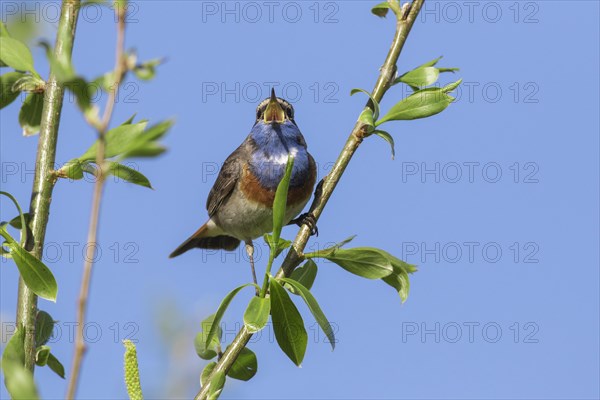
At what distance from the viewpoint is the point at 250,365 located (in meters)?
3.27

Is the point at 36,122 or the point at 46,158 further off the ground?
the point at 36,122

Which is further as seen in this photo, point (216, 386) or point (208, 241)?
point (208, 241)

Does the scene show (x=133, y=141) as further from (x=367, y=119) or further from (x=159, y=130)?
(x=367, y=119)

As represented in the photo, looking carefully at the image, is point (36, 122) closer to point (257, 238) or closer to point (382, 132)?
point (382, 132)

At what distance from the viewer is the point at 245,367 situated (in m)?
3.28

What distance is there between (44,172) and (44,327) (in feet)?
1.93

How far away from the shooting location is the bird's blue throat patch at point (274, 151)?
7145mm

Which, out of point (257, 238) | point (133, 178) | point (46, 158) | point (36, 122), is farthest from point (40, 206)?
point (257, 238)

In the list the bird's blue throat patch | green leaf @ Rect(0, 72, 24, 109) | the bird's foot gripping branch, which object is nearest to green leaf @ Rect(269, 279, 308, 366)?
the bird's foot gripping branch

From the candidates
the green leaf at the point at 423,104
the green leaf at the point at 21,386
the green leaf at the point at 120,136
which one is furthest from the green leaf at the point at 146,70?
the green leaf at the point at 423,104

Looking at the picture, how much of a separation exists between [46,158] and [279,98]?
4508 mm

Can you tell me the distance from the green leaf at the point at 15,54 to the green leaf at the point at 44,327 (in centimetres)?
91

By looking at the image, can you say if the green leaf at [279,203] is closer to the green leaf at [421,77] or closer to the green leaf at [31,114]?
the green leaf at [421,77]

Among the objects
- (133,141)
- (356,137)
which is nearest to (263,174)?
(356,137)
